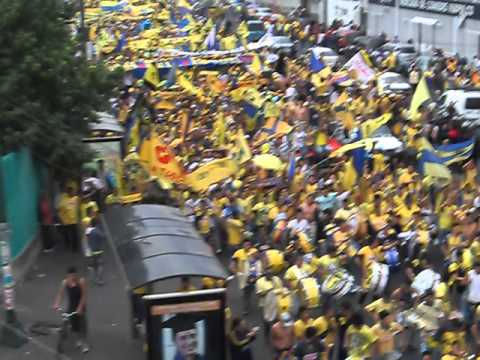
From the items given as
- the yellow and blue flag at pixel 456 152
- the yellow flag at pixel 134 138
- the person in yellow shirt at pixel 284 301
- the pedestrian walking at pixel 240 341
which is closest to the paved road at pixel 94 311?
the person in yellow shirt at pixel 284 301

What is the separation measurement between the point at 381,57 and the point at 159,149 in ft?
58.2

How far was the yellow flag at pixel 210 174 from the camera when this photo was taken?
57.6 feet

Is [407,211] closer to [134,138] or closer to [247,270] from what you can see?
[247,270]

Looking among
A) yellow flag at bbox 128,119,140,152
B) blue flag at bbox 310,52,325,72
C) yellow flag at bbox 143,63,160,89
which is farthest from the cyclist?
blue flag at bbox 310,52,325,72

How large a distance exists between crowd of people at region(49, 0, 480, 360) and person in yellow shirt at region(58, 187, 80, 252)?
3 centimetres

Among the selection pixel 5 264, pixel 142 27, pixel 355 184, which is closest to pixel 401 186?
pixel 355 184

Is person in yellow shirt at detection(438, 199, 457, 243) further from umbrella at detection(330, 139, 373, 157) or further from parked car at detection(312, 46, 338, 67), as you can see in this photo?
parked car at detection(312, 46, 338, 67)

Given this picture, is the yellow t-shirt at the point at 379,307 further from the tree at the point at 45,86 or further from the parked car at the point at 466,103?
the parked car at the point at 466,103

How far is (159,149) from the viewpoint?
19.6 metres

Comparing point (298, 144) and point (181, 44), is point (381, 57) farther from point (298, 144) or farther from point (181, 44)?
point (298, 144)

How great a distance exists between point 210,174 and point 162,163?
6.57 ft

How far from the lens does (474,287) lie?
1375 centimetres

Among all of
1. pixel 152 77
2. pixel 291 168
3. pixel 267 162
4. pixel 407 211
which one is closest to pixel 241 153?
pixel 267 162

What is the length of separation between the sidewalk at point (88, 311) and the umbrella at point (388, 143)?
22.4 feet
